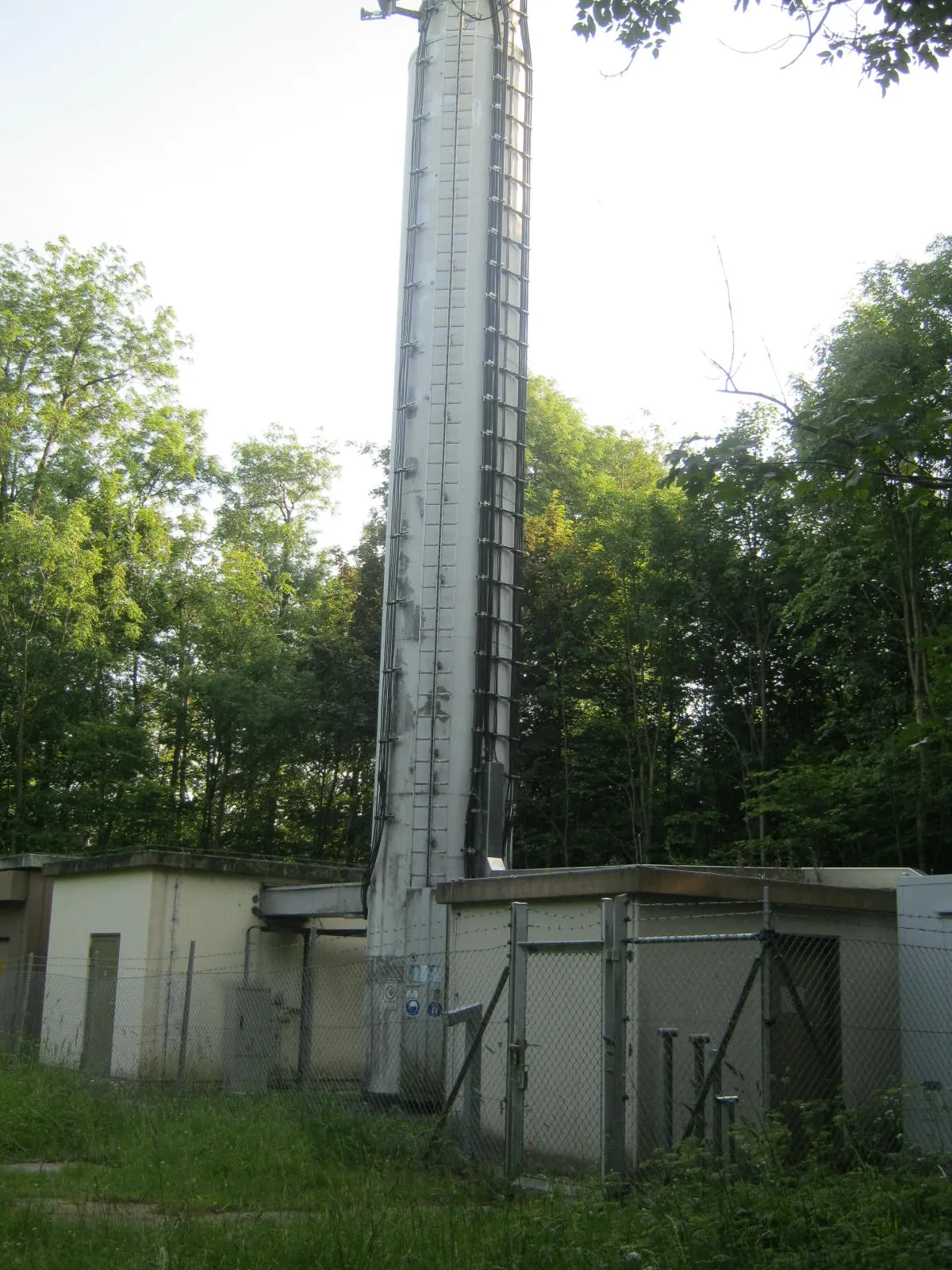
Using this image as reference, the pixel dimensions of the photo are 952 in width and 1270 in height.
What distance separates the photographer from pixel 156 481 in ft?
148

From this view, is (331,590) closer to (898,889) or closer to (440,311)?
(440,311)

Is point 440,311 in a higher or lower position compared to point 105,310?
lower

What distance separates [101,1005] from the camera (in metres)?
20.4

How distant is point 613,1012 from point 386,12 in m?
17.7

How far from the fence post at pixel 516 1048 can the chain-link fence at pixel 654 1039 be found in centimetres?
2

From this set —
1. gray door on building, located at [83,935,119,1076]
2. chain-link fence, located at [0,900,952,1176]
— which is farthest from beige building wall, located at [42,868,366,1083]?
chain-link fence, located at [0,900,952,1176]

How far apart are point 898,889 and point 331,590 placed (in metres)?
31.0

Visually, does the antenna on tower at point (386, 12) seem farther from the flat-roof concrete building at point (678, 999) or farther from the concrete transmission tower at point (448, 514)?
the flat-roof concrete building at point (678, 999)

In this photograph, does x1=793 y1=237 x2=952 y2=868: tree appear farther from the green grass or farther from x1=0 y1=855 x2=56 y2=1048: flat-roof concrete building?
x1=0 y1=855 x2=56 y2=1048: flat-roof concrete building

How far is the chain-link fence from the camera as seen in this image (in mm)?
9656

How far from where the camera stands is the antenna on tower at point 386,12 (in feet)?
70.2

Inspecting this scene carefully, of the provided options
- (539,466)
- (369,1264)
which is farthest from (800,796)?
(369,1264)

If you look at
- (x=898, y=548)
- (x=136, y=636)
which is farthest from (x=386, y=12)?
(x=136, y=636)

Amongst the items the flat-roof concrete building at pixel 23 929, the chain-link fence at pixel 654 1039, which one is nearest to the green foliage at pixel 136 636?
the flat-roof concrete building at pixel 23 929
